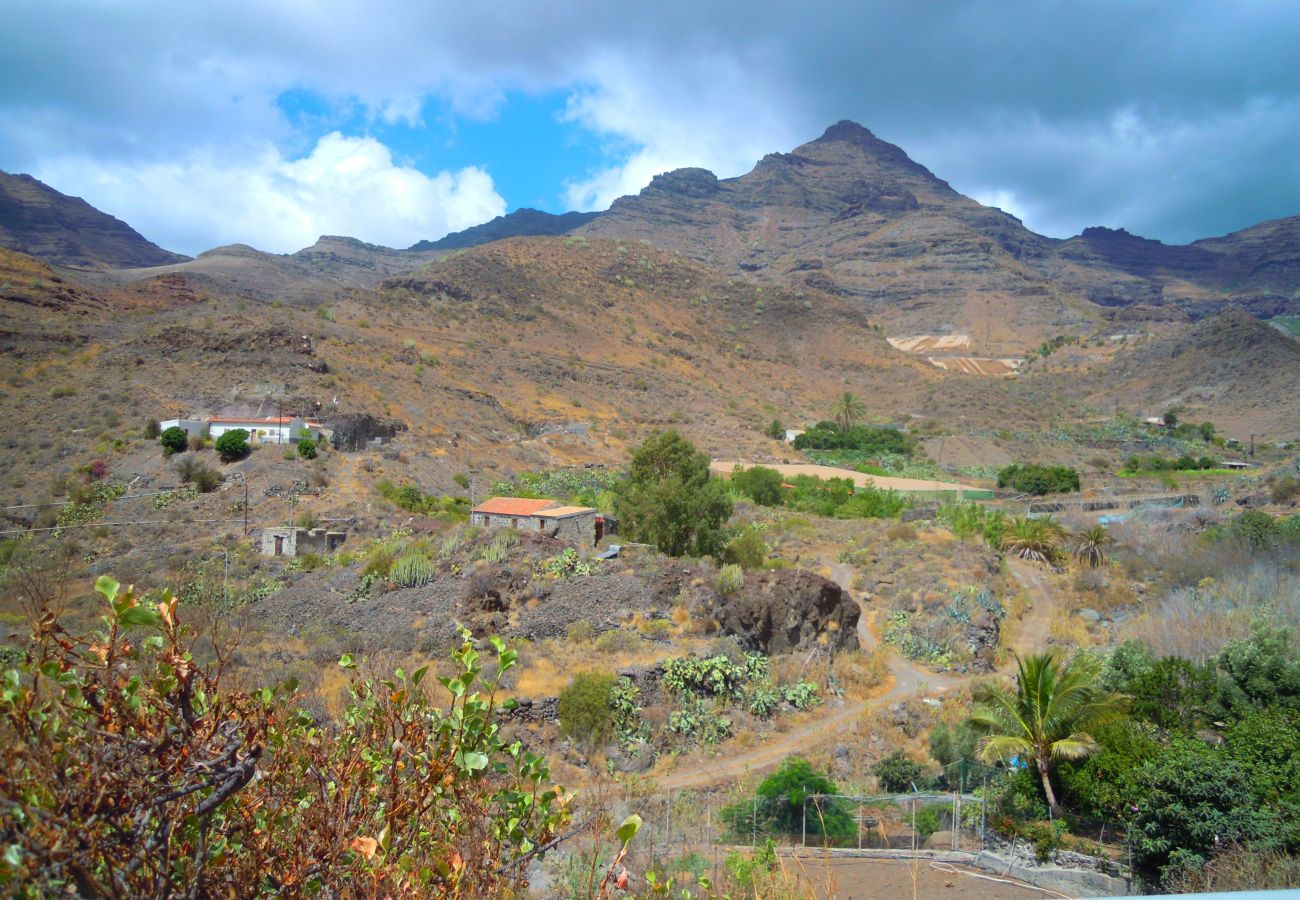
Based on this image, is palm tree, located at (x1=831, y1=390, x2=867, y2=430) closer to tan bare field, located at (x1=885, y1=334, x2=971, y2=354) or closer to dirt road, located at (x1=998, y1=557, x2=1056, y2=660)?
dirt road, located at (x1=998, y1=557, x2=1056, y2=660)

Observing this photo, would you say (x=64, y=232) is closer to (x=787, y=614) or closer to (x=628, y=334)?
(x=628, y=334)

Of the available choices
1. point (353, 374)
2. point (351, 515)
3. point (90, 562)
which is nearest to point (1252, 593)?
point (351, 515)

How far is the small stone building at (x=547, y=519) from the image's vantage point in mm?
26641

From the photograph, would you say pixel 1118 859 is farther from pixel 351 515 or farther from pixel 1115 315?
pixel 1115 315

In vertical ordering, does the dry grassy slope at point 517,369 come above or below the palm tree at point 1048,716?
above

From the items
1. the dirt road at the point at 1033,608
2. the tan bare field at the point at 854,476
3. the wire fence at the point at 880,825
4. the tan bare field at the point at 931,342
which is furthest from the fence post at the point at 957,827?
the tan bare field at the point at 931,342

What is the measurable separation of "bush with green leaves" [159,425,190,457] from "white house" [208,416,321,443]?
1.54 meters

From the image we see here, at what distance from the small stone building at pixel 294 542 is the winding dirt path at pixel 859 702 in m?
16.9

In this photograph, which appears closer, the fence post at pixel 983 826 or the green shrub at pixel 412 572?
the fence post at pixel 983 826

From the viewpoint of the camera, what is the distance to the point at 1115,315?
428ft

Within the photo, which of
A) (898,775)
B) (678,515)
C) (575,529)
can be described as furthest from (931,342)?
(898,775)

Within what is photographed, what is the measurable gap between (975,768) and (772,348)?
86125mm

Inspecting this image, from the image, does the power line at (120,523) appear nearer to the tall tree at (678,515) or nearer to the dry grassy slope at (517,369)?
the dry grassy slope at (517,369)

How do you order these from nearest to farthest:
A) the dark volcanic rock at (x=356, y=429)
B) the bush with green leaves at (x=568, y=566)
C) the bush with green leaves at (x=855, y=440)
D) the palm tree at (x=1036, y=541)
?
the bush with green leaves at (x=568, y=566), the palm tree at (x=1036, y=541), the dark volcanic rock at (x=356, y=429), the bush with green leaves at (x=855, y=440)
